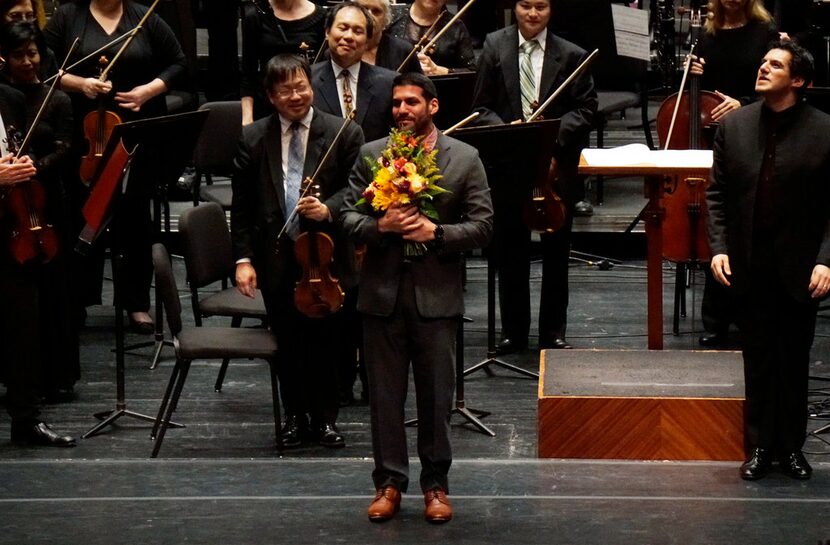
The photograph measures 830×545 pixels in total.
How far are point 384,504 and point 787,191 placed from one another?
6.08ft

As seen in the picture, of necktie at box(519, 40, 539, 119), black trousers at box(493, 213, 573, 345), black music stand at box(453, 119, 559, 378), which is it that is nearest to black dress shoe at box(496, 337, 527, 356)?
black trousers at box(493, 213, 573, 345)

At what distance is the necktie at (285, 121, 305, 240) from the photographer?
604 cm

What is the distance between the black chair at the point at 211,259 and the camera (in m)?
6.36

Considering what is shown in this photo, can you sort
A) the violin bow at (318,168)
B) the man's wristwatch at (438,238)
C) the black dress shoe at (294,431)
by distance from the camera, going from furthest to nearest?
the black dress shoe at (294,431)
the violin bow at (318,168)
the man's wristwatch at (438,238)

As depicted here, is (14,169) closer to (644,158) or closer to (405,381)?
(405,381)

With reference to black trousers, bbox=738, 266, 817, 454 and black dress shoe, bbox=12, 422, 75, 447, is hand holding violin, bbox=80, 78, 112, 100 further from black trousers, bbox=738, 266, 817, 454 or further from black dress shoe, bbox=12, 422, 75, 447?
black trousers, bbox=738, 266, 817, 454

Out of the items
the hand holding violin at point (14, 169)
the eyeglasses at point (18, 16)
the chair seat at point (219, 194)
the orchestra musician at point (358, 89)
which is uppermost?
the eyeglasses at point (18, 16)

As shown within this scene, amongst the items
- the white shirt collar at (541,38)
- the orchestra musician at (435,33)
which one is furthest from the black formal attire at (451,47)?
the white shirt collar at (541,38)

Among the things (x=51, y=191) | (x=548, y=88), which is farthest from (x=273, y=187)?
(x=548, y=88)

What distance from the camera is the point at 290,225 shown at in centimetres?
601

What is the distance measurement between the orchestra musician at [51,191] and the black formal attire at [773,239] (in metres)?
2.70

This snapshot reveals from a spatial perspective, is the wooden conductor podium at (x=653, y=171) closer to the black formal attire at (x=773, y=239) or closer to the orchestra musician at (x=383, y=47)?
the black formal attire at (x=773, y=239)

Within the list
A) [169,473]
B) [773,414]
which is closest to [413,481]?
[169,473]

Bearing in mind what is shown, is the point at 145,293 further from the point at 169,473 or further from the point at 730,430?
the point at 730,430
